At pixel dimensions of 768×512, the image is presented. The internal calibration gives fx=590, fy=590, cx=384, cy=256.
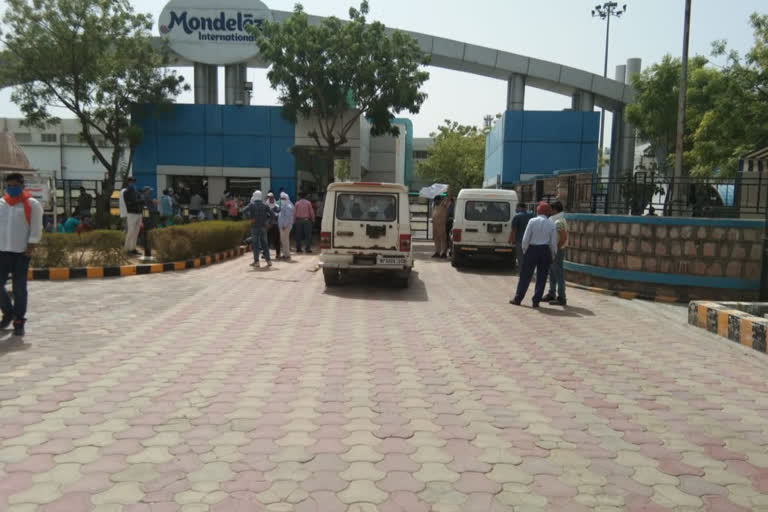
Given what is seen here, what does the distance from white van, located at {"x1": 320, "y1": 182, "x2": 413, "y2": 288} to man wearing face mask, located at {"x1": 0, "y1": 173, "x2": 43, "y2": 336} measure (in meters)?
4.88

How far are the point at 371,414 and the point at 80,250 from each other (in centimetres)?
950

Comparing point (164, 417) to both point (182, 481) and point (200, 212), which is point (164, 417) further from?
point (200, 212)

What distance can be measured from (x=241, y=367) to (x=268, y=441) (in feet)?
5.89

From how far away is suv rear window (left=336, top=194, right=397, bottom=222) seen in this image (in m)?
10.8

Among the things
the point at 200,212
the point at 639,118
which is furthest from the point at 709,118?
the point at 200,212

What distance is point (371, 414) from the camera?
14.2 feet

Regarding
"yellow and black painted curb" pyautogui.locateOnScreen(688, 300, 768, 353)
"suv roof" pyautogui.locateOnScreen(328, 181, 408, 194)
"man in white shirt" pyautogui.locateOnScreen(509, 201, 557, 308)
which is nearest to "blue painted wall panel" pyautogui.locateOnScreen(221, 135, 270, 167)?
"suv roof" pyautogui.locateOnScreen(328, 181, 408, 194)

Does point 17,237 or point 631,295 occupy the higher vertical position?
point 17,237

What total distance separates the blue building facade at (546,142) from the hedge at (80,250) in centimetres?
1947

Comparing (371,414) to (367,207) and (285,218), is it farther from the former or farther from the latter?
(285,218)

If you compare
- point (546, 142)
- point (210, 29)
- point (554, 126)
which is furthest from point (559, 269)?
point (210, 29)

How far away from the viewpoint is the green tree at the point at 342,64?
2072 centimetres

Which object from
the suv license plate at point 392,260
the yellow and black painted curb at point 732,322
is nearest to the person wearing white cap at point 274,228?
the suv license plate at point 392,260

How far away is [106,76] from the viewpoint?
73.4 feet
